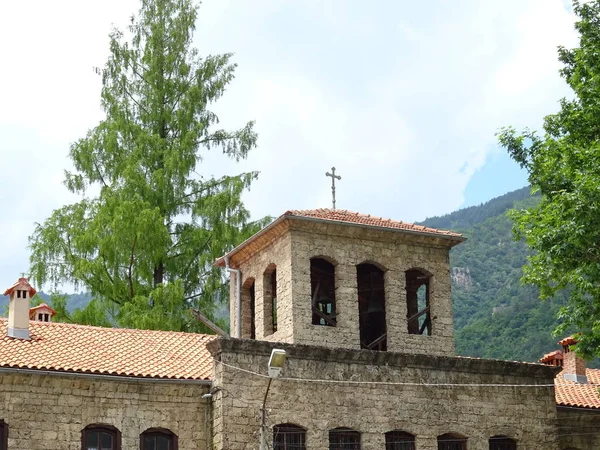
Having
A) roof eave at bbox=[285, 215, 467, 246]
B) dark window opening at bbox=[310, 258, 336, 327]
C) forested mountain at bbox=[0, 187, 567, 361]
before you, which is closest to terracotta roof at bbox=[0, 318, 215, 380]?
dark window opening at bbox=[310, 258, 336, 327]

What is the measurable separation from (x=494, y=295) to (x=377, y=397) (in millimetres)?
46589

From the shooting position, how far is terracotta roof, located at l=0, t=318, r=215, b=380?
21047 mm

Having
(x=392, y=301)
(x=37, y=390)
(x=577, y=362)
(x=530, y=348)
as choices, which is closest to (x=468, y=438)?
(x=392, y=301)

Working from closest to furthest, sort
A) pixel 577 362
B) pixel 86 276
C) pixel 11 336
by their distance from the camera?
1. pixel 11 336
2. pixel 577 362
3. pixel 86 276

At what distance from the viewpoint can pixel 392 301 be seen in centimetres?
2452

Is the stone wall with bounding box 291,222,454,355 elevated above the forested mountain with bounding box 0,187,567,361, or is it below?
below

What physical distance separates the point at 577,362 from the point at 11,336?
16.5m

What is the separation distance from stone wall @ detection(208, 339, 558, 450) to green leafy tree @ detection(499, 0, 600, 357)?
2.07 metres

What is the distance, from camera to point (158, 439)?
21.7 m

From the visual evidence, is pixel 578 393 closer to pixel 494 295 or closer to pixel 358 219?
pixel 358 219

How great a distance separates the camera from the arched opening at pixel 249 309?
85.5 ft

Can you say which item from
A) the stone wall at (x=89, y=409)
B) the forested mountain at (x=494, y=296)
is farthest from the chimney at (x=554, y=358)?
the stone wall at (x=89, y=409)

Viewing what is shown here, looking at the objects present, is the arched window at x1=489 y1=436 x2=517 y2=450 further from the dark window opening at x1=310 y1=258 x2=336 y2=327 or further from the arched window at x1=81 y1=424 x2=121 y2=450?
the arched window at x1=81 y1=424 x2=121 y2=450

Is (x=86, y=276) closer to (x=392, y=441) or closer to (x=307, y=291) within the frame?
(x=307, y=291)
